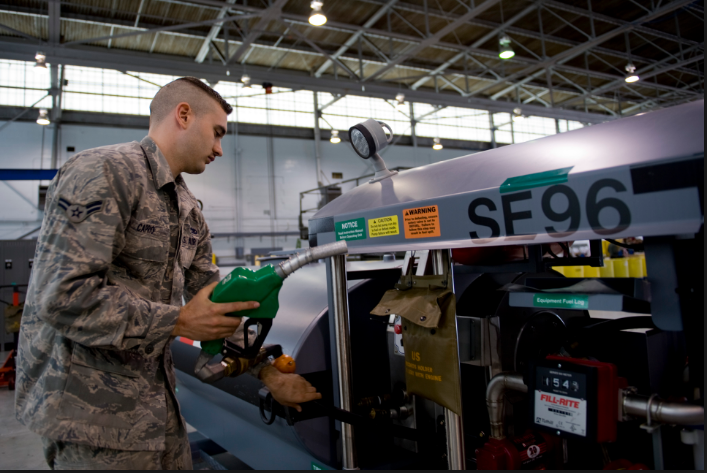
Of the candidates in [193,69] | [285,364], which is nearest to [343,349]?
[285,364]

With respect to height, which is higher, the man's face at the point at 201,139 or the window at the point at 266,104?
the window at the point at 266,104

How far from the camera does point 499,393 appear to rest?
1.50 metres

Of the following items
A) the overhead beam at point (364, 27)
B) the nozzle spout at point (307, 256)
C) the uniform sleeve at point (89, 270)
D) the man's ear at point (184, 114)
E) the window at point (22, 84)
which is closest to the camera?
the uniform sleeve at point (89, 270)

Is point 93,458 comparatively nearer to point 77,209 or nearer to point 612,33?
point 77,209

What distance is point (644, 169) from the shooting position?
0.86 m

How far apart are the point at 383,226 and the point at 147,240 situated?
657 mm

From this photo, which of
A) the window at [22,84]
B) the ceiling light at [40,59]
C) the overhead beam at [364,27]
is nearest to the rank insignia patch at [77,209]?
the ceiling light at [40,59]

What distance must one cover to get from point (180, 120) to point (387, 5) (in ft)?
29.7

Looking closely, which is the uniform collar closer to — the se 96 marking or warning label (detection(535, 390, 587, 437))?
the se 96 marking

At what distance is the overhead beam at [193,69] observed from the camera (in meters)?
7.96

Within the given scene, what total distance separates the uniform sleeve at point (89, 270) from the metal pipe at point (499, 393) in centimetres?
99

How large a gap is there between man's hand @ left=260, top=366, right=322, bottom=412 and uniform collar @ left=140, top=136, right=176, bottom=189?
2.14 feet

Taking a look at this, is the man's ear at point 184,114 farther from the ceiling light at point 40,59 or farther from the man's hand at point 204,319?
the ceiling light at point 40,59

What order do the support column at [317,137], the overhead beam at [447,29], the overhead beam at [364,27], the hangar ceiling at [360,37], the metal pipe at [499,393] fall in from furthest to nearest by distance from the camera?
the support column at [317,137] → the overhead beam at [364,27] → the hangar ceiling at [360,37] → the overhead beam at [447,29] → the metal pipe at [499,393]
